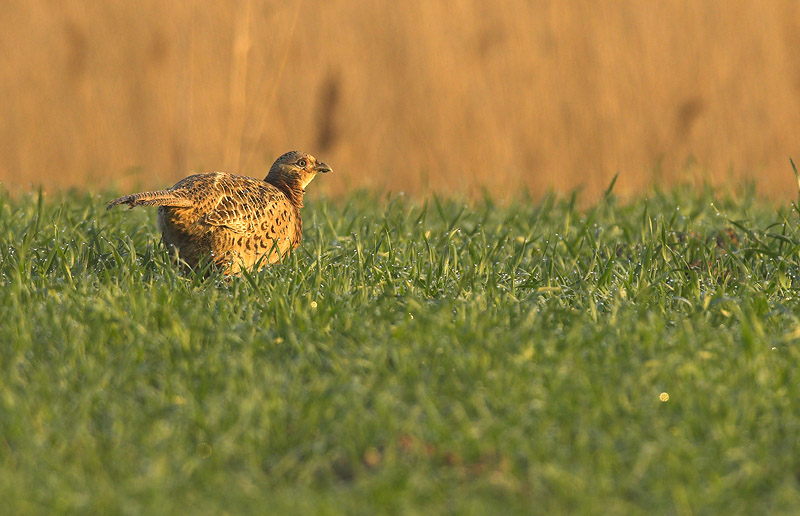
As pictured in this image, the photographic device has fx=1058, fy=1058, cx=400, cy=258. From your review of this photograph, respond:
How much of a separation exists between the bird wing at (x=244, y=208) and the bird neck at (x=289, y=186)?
45 centimetres

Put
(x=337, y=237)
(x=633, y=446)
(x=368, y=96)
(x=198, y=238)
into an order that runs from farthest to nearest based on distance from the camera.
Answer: (x=368, y=96), (x=337, y=237), (x=198, y=238), (x=633, y=446)

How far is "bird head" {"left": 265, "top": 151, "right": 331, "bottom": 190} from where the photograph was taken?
5703 millimetres

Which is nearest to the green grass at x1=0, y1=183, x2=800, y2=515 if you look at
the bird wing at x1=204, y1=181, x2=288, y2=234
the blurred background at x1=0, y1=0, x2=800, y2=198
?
the bird wing at x1=204, y1=181, x2=288, y2=234

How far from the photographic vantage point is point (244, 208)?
5.00 metres

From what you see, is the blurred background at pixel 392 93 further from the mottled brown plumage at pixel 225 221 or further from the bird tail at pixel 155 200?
the bird tail at pixel 155 200

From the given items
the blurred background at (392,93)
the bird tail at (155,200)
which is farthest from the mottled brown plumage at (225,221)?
the blurred background at (392,93)

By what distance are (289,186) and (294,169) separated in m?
0.10

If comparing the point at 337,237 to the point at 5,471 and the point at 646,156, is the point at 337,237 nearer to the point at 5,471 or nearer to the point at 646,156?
the point at 5,471

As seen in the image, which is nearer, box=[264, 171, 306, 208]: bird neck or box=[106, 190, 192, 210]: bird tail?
box=[106, 190, 192, 210]: bird tail

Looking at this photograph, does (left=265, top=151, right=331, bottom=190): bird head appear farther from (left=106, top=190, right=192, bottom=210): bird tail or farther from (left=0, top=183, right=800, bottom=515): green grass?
(left=106, top=190, right=192, bottom=210): bird tail

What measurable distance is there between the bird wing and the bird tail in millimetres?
147

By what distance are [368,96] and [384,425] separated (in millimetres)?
6138

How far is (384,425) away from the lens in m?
3.32

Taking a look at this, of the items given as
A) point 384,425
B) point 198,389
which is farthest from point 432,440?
point 198,389
